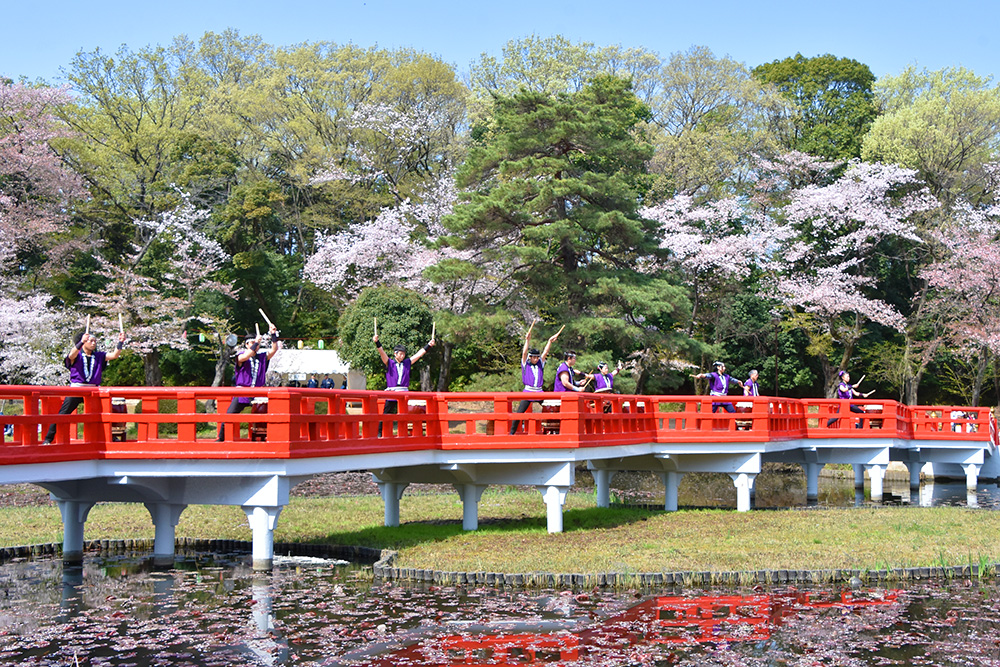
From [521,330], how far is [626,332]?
5266 mm

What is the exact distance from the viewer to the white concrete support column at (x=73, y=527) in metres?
15.5

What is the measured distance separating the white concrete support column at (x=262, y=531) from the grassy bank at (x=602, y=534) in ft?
6.44

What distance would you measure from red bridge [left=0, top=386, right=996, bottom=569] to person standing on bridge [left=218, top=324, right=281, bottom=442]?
0.19 metres

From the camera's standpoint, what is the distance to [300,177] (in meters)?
54.9

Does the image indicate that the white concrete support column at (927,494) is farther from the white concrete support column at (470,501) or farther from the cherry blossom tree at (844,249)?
the white concrete support column at (470,501)

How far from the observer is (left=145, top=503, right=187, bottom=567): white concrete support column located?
15242 millimetres

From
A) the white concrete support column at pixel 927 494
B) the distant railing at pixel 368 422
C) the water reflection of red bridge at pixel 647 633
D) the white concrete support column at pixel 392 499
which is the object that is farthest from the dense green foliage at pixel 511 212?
the water reflection of red bridge at pixel 647 633

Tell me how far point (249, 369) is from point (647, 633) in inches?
283

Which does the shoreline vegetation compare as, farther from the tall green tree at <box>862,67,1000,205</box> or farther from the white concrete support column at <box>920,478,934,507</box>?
the tall green tree at <box>862,67,1000,205</box>

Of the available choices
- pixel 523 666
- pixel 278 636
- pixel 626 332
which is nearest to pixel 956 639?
pixel 523 666

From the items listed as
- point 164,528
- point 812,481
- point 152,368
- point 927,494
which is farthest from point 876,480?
point 152,368

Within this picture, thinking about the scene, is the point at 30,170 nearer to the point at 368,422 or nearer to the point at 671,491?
the point at 671,491

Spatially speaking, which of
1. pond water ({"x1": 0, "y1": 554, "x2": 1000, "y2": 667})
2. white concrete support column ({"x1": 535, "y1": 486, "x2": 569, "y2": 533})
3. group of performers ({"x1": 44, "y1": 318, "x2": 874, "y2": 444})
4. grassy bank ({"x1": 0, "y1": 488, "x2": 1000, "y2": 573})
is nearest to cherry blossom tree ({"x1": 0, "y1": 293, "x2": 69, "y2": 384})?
grassy bank ({"x1": 0, "y1": 488, "x2": 1000, "y2": 573})

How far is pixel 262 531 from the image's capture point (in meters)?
14.5
